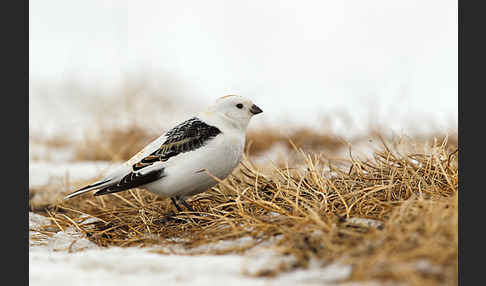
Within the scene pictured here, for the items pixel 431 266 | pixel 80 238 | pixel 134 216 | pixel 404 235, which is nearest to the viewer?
pixel 431 266

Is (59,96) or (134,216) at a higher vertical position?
(59,96)

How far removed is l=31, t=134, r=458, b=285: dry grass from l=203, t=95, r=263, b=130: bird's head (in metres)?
0.38

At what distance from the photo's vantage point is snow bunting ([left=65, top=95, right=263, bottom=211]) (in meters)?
2.26

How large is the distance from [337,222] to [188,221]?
0.81 metres

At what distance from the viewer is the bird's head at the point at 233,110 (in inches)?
96.3

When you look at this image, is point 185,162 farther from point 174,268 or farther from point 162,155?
point 174,268

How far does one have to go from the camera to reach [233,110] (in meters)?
2.46

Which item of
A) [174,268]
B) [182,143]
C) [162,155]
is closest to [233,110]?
[182,143]

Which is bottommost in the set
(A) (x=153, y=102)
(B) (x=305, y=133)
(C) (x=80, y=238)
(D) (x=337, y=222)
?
(C) (x=80, y=238)

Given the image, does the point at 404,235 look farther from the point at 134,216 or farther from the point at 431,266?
the point at 134,216

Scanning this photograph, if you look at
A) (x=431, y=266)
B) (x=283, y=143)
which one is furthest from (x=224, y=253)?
(x=283, y=143)

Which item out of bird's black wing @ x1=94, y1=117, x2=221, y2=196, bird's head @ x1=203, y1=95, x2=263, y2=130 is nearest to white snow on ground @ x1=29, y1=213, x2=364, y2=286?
bird's black wing @ x1=94, y1=117, x2=221, y2=196

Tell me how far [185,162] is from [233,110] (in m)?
0.41

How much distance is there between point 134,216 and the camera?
2.53 meters
